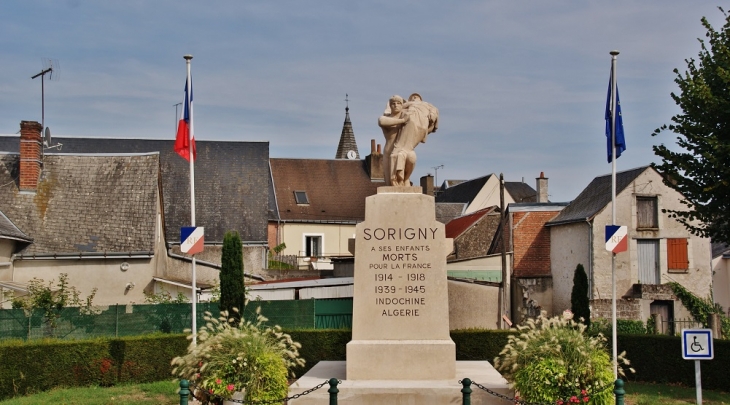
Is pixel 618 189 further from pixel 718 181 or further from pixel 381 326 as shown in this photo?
pixel 381 326

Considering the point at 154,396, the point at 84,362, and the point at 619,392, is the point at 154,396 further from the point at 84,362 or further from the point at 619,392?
the point at 619,392

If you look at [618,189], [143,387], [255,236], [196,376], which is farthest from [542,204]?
[196,376]

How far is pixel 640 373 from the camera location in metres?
18.5

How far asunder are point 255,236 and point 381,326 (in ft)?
88.9

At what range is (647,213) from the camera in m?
33.9

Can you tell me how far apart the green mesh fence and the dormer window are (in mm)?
25179

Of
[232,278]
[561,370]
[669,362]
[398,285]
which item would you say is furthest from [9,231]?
[561,370]

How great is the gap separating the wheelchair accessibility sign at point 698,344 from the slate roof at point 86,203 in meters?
17.8

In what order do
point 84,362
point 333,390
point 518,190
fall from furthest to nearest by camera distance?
point 518,190
point 84,362
point 333,390

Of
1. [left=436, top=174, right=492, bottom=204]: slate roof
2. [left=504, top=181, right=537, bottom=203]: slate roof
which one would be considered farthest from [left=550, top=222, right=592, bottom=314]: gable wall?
[left=504, top=181, right=537, bottom=203]: slate roof

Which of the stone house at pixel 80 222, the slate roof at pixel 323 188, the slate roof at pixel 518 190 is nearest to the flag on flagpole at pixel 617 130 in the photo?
the stone house at pixel 80 222

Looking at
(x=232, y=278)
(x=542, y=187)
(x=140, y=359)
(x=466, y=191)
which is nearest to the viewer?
(x=140, y=359)

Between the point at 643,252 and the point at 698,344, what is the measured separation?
20.5 m

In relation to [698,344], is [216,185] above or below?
above
